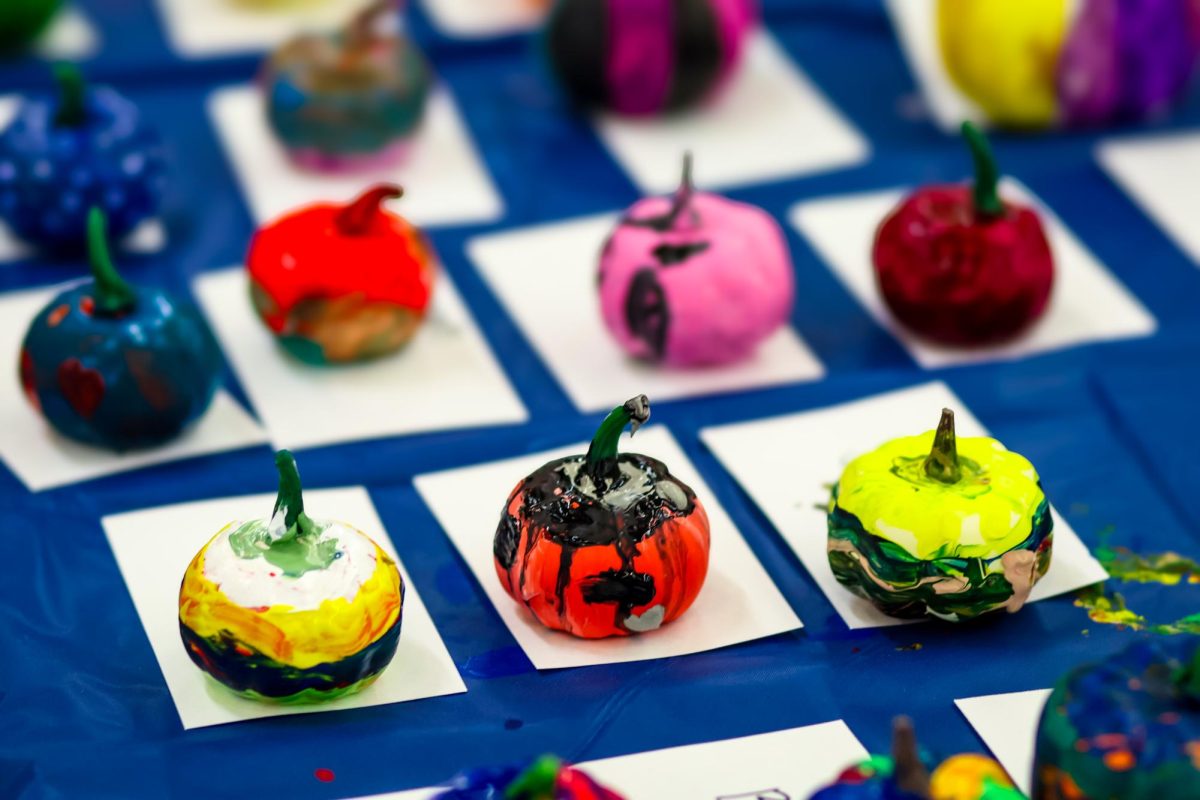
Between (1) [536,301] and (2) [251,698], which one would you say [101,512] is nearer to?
(2) [251,698]

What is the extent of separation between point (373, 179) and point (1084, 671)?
142 cm

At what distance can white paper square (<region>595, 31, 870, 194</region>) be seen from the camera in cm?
264

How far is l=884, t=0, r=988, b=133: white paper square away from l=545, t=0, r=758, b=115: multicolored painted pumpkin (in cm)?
31

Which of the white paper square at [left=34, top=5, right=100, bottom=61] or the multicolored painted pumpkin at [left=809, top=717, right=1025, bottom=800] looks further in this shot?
the white paper square at [left=34, top=5, right=100, bottom=61]

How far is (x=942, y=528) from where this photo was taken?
66.1 inches

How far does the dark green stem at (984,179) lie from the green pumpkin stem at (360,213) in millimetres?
648

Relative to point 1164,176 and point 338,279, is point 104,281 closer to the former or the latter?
point 338,279

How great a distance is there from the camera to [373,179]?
2596 millimetres

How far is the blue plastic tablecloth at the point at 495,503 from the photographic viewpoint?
164 cm

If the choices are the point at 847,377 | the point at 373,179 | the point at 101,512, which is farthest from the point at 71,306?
the point at 847,377

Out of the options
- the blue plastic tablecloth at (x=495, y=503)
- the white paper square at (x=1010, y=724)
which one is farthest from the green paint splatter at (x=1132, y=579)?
the white paper square at (x=1010, y=724)

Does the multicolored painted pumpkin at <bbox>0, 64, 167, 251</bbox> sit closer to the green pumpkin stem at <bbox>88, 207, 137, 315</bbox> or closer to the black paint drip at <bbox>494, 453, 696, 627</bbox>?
the green pumpkin stem at <bbox>88, 207, 137, 315</bbox>

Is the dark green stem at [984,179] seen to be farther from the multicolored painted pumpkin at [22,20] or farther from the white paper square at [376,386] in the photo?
the multicolored painted pumpkin at [22,20]

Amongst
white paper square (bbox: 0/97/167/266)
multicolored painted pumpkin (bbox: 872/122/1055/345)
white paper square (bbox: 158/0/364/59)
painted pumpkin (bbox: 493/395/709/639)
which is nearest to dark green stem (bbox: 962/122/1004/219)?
multicolored painted pumpkin (bbox: 872/122/1055/345)
